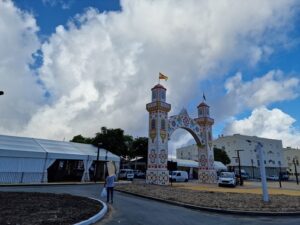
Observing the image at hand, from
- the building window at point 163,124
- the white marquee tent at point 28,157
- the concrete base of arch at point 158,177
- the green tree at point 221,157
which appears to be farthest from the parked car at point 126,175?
the green tree at point 221,157

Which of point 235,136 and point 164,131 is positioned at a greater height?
point 235,136

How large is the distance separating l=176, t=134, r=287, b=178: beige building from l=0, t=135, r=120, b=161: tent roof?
48.6 m

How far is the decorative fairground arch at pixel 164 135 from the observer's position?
30188 mm

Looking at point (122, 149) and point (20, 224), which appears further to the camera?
point (122, 149)

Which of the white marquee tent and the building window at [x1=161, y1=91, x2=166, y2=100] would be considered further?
the building window at [x1=161, y1=91, x2=166, y2=100]

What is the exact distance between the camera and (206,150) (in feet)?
125

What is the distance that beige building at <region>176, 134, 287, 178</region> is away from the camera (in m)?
74.4

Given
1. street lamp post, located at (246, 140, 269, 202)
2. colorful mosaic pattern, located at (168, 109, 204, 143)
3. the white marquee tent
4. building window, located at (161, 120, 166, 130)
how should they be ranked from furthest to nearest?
colorful mosaic pattern, located at (168, 109, 204, 143) → building window, located at (161, 120, 166, 130) → the white marquee tent → street lamp post, located at (246, 140, 269, 202)

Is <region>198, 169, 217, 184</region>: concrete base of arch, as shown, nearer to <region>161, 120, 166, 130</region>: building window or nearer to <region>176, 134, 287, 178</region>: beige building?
<region>161, 120, 166, 130</region>: building window

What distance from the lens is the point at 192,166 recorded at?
2223 inches

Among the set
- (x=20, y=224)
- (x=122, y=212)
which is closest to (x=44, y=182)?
(x=122, y=212)

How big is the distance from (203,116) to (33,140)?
23460 mm

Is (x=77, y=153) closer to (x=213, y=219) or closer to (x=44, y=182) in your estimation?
(x=44, y=182)

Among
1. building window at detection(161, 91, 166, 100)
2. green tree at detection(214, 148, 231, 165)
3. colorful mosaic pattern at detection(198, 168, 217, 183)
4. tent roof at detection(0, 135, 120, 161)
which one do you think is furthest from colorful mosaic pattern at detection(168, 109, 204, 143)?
green tree at detection(214, 148, 231, 165)
